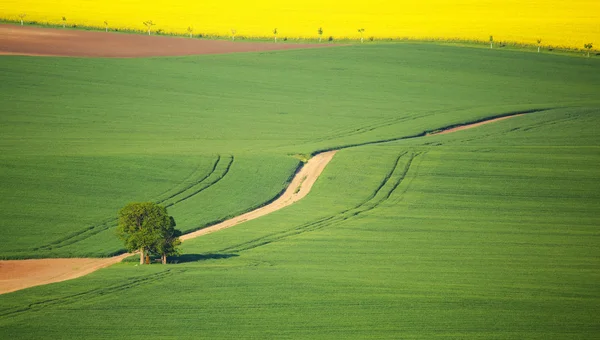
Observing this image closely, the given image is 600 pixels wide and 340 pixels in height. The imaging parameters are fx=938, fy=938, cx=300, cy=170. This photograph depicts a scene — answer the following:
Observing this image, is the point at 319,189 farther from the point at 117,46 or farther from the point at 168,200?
the point at 117,46

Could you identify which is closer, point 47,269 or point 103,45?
point 47,269

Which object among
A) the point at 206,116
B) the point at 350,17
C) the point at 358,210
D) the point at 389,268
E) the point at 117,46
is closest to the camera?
the point at 389,268

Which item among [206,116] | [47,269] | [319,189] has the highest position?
[206,116]

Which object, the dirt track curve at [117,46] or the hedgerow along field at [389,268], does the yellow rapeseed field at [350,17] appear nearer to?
the dirt track curve at [117,46]

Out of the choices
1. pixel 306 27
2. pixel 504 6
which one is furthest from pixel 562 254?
pixel 504 6

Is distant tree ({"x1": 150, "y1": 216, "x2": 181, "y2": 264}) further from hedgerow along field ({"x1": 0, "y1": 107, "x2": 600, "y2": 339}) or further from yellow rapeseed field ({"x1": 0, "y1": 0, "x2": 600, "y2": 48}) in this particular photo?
yellow rapeseed field ({"x1": 0, "y1": 0, "x2": 600, "y2": 48})

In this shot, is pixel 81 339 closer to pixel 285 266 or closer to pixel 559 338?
pixel 285 266

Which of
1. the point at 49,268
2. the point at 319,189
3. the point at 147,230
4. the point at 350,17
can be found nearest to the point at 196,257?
the point at 147,230

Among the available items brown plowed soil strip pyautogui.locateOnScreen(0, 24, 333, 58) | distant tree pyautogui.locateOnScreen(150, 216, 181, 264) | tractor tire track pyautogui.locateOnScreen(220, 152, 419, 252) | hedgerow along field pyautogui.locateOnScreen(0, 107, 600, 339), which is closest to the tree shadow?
hedgerow along field pyautogui.locateOnScreen(0, 107, 600, 339)
